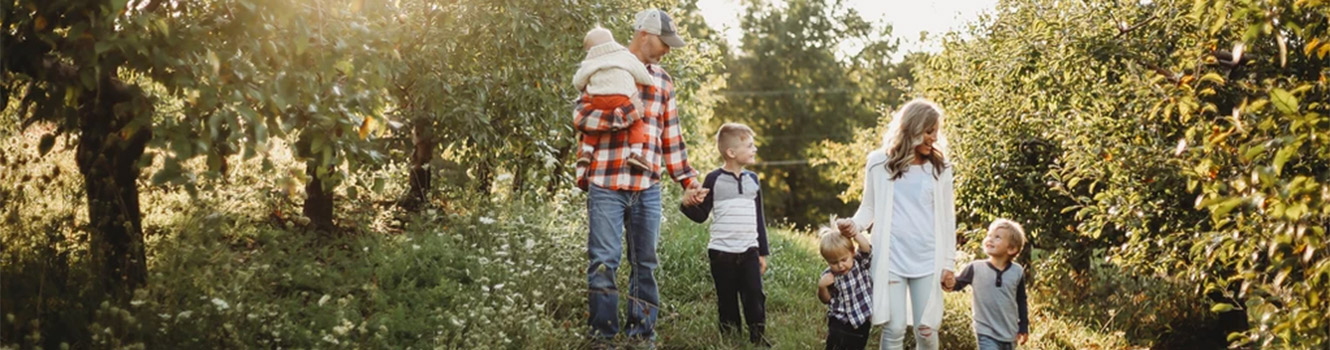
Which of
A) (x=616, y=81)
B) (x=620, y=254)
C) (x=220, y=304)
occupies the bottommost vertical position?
(x=220, y=304)

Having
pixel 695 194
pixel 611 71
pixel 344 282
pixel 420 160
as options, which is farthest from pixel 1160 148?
pixel 420 160

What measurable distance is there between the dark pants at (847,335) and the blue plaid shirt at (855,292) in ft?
0.15

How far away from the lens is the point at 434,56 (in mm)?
8453

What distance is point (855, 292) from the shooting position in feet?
19.5

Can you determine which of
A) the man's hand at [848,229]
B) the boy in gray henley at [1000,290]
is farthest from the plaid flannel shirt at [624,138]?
the boy in gray henley at [1000,290]

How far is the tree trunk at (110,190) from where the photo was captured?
5262 millimetres

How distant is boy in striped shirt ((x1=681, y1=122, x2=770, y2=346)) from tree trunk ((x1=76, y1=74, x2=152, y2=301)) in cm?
278

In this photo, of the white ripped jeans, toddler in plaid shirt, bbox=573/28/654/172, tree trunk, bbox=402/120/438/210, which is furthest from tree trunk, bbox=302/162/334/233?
the white ripped jeans

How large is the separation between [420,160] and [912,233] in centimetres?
517

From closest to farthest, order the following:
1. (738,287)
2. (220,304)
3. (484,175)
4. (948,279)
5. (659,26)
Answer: (220,304)
(948,279)
(659,26)
(738,287)
(484,175)

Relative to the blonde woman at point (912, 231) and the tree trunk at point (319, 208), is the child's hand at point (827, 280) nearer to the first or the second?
the blonde woman at point (912, 231)

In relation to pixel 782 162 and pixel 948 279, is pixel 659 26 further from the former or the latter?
pixel 782 162

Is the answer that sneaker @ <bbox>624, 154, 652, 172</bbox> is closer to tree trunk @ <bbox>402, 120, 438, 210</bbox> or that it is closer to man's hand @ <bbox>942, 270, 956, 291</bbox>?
man's hand @ <bbox>942, 270, 956, 291</bbox>

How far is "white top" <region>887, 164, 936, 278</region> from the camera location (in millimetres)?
5320
